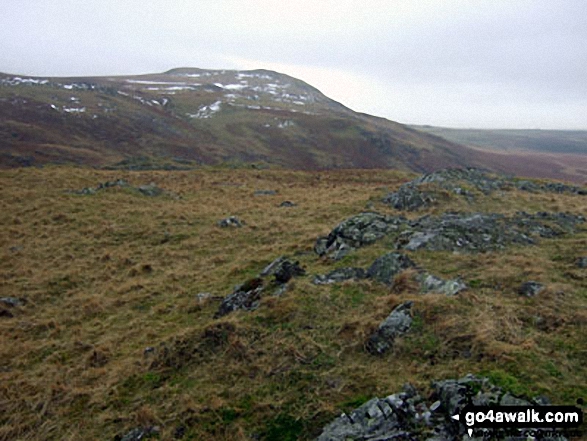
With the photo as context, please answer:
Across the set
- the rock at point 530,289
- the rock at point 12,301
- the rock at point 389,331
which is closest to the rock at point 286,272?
the rock at point 389,331

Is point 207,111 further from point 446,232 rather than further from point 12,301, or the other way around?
point 446,232

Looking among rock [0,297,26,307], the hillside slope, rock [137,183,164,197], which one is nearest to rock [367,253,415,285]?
rock [0,297,26,307]

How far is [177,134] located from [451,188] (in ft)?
241

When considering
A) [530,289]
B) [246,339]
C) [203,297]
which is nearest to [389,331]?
[246,339]

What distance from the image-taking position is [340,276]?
10.7 m

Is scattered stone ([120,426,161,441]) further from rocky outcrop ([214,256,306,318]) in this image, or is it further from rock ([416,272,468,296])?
rock ([416,272,468,296])

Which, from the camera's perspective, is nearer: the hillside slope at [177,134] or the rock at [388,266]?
the rock at [388,266]

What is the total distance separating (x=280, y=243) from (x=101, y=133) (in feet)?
237

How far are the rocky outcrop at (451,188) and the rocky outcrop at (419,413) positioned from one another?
50.9ft

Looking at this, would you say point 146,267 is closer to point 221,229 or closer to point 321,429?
point 221,229

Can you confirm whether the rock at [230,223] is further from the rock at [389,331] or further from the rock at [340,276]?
the rock at [389,331]

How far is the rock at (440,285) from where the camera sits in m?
9.02

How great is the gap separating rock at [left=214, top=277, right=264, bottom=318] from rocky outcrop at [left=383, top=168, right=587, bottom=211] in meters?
12.4

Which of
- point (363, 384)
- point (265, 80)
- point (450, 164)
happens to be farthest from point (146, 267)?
point (265, 80)
